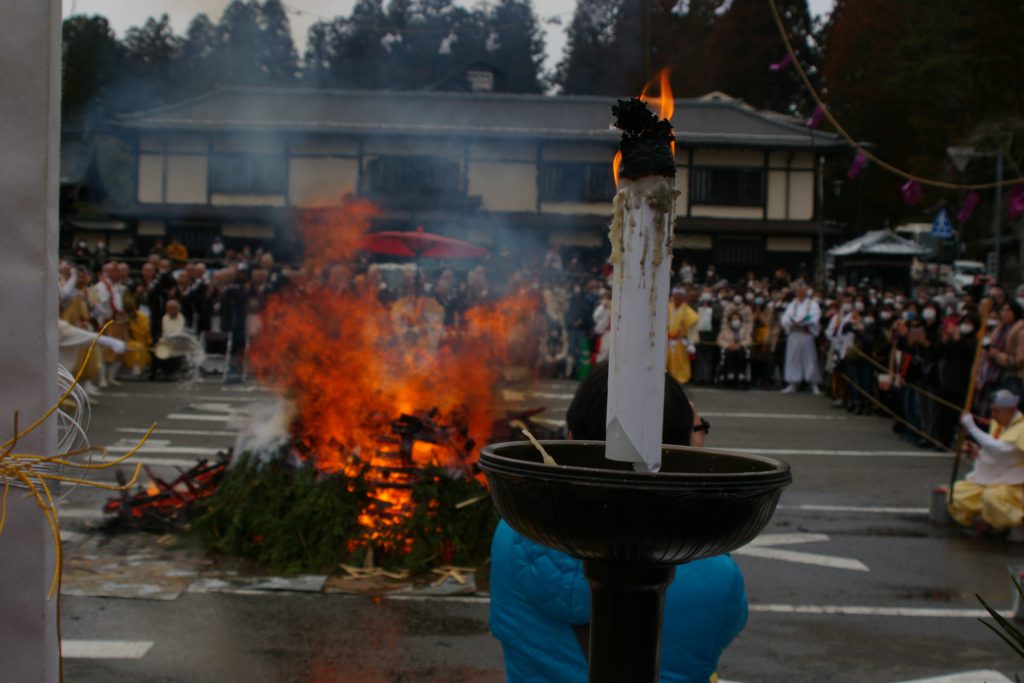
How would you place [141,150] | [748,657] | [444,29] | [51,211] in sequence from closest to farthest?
[51,211], [748,657], [444,29], [141,150]

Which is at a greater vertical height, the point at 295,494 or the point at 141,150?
the point at 141,150

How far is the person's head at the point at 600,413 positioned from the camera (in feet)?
8.00

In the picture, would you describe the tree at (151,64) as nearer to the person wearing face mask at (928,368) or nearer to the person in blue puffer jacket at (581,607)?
the person wearing face mask at (928,368)

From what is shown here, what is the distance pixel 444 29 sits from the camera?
1040 inches

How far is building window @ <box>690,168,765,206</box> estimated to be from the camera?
29.6m

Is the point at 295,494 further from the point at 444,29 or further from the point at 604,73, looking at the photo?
the point at 604,73

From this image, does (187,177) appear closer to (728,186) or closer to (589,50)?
(589,50)

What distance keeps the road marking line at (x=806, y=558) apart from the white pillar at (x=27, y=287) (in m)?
6.30

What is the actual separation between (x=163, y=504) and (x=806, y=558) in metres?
4.74

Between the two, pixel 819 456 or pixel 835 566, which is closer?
pixel 835 566

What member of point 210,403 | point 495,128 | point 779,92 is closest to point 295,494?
point 210,403

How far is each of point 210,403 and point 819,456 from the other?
833 cm

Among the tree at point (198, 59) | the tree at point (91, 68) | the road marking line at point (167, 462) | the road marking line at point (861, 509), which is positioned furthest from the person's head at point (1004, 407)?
the tree at point (91, 68)

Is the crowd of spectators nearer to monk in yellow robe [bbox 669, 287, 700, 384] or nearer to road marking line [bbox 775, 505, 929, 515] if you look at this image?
monk in yellow robe [bbox 669, 287, 700, 384]
